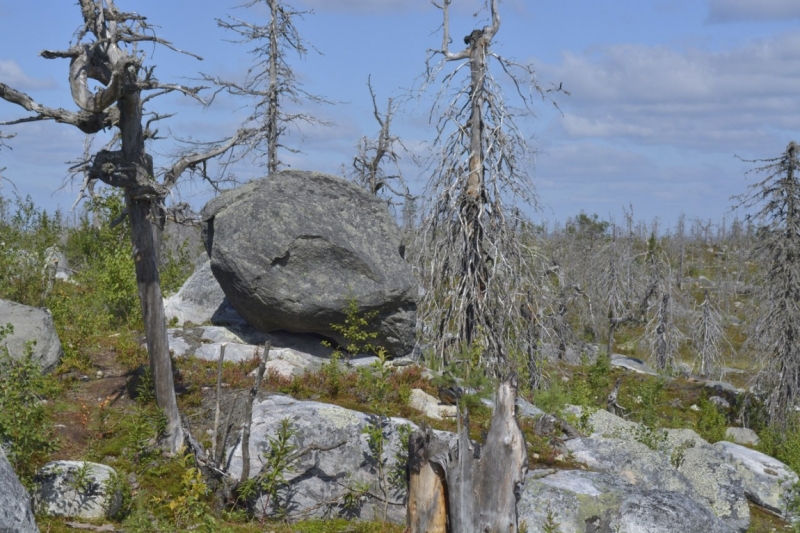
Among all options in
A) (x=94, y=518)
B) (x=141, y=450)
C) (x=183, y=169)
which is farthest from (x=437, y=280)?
(x=94, y=518)

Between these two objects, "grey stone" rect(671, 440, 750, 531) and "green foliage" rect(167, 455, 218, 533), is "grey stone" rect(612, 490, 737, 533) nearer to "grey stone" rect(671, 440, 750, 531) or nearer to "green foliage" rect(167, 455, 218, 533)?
"grey stone" rect(671, 440, 750, 531)

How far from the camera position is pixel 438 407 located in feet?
42.1

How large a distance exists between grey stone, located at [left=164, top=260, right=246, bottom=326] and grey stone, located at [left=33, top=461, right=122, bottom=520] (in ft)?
23.3

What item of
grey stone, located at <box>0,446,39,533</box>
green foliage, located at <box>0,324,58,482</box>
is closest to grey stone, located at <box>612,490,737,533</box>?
grey stone, located at <box>0,446,39,533</box>

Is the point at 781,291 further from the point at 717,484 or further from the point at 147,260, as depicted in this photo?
the point at 147,260

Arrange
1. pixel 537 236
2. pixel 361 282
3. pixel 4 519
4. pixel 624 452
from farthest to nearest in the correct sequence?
pixel 361 282
pixel 537 236
pixel 624 452
pixel 4 519

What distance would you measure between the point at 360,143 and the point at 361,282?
8660 millimetres

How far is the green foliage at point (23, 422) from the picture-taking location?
28.4 ft

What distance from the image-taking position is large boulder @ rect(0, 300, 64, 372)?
40.6 ft

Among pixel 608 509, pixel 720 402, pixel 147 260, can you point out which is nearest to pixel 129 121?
pixel 147 260

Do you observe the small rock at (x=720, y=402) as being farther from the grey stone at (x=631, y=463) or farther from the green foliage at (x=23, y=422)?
the green foliage at (x=23, y=422)

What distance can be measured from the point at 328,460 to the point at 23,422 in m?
3.81

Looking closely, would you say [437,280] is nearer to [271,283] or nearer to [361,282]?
[361,282]

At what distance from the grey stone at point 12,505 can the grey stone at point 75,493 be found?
5.82 ft
